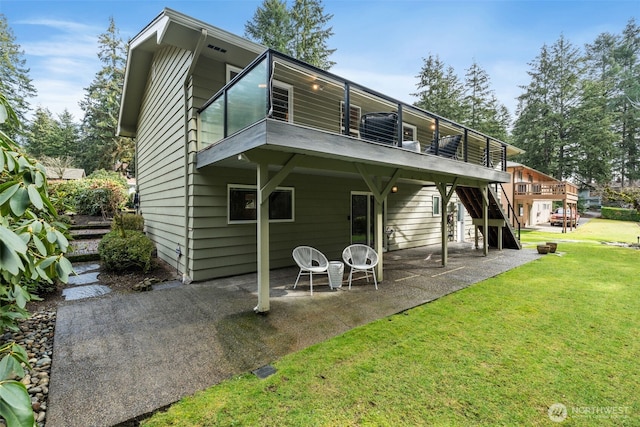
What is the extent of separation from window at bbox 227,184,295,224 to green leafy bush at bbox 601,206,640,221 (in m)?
31.6

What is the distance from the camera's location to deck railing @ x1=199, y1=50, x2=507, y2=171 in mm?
3916

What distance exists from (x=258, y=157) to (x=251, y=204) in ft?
8.92

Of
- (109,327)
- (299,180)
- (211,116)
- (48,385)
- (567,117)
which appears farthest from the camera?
(567,117)

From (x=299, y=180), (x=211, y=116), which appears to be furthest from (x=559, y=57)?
(x=211, y=116)

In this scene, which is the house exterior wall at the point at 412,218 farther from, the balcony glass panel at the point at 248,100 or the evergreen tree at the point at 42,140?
the evergreen tree at the point at 42,140

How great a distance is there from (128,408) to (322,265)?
3681 mm

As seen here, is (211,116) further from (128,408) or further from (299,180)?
(128,408)

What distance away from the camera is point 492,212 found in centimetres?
1015

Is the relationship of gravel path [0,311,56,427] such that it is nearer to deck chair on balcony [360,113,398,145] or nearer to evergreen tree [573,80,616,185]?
deck chair on balcony [360,113,398,145]

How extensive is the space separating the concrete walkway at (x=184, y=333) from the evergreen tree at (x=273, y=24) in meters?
19.9

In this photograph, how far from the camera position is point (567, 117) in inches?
1032


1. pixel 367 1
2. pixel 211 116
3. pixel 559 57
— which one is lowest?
pixel 211 116

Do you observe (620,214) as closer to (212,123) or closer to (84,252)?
(212,123)

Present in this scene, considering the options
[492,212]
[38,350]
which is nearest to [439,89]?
[492,212]
